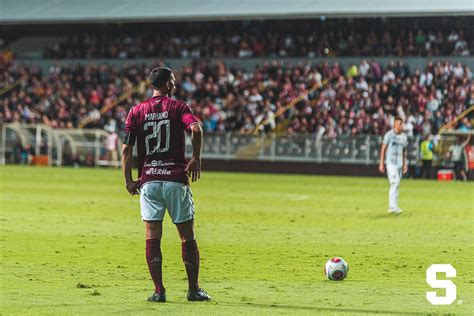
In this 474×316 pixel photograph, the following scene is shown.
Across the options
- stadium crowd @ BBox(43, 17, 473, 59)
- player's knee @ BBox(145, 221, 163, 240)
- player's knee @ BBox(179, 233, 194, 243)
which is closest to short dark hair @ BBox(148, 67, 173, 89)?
player's knee @ BBox(145, 221, 163, 240)

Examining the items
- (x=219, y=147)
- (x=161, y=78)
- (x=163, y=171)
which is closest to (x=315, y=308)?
(x=163, y=171)

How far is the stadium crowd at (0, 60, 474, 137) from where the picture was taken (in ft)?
142

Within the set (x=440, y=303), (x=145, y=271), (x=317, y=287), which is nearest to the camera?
(x=440, y=303)

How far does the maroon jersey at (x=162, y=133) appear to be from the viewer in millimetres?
10289

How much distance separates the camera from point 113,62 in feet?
186

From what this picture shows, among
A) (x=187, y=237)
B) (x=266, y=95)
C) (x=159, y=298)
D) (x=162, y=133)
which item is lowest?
(x=159, y=298)

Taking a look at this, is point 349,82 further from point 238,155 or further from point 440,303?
point 440,303

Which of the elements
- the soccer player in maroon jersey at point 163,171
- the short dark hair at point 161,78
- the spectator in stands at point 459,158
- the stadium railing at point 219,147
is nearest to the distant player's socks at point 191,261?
the soccer player in maroon jersey at point 163,171

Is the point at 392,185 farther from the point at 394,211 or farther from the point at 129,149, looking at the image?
the point at 129,149

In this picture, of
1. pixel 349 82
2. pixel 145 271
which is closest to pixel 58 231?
pixel 145 271

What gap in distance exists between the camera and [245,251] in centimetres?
1556

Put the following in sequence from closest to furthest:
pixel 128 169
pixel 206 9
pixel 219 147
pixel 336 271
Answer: pixel 128 169, pixel 336 271, pixel 219 147, pixel 206 9

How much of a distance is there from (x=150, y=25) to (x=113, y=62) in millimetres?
3437

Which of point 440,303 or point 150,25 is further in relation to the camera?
point 150,25
